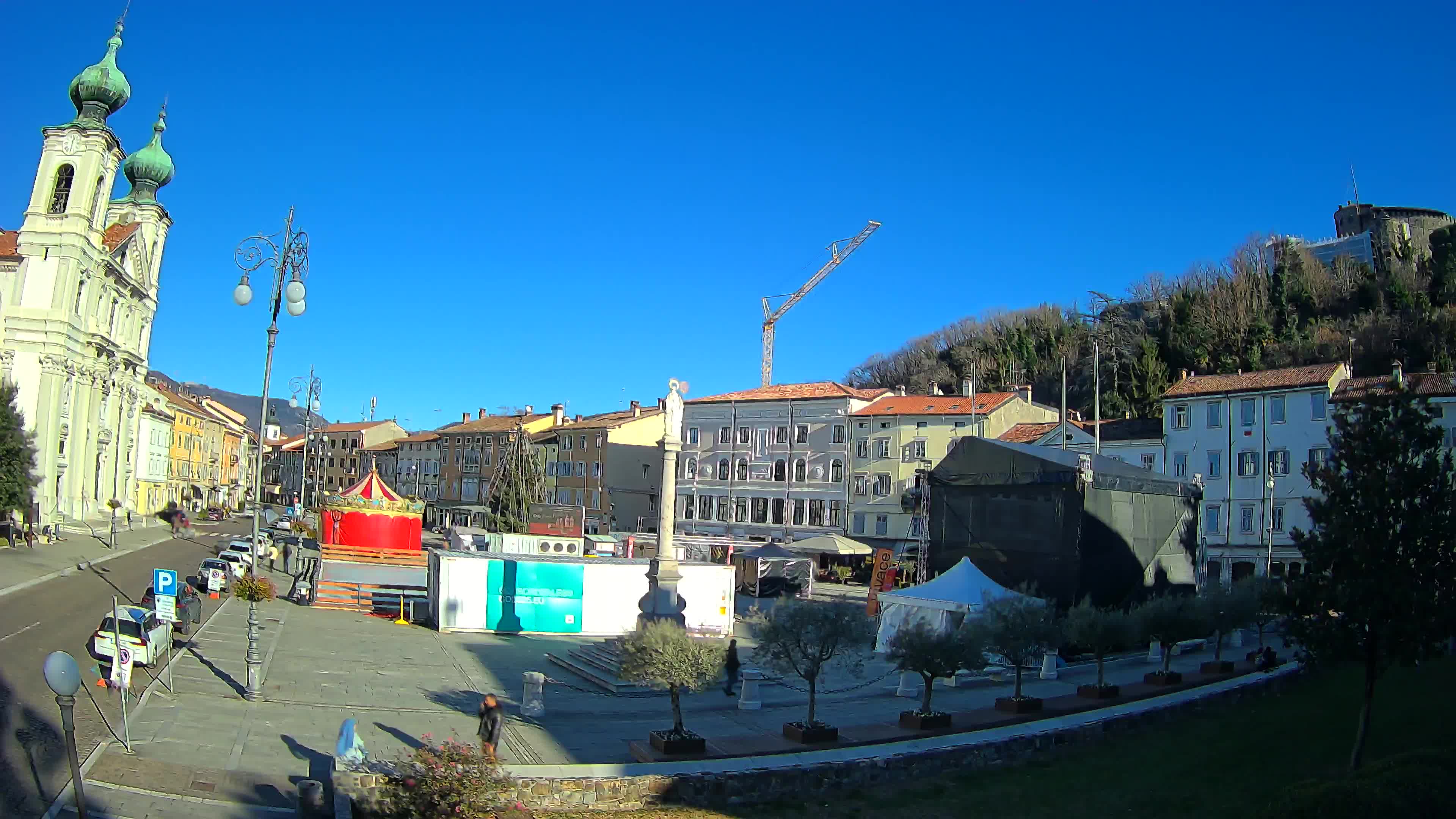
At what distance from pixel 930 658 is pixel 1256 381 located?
3913cm

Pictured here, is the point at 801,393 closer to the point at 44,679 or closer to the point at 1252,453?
the point at 1252,453

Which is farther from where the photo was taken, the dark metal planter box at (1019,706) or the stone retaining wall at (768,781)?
the dark metal planter box at (1019,706)

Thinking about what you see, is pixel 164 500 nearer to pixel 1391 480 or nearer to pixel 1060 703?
pixel 1060 703

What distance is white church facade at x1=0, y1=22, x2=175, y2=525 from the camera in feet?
157

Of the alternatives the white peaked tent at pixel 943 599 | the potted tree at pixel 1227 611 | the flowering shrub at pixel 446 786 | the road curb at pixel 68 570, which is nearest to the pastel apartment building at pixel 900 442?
the white peaked tent at pixel 943 599

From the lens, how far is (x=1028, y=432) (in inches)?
2247

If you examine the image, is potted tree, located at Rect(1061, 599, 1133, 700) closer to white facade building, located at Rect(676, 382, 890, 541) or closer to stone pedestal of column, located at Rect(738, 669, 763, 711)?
stone pedestal of column, located at Rect(738, 669, 763, 711)

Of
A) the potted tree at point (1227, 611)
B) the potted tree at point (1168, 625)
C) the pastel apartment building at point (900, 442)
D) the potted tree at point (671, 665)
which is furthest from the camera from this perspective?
the pastel apartment building at point (900, 442)

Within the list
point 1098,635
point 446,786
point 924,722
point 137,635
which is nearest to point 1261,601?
point 1098,635

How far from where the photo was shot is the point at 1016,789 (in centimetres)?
1343

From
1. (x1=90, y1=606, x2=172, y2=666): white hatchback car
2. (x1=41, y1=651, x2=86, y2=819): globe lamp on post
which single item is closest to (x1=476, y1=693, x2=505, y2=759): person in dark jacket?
(x1=41, y1=651, x2=86, y2=819): globe lamp on post

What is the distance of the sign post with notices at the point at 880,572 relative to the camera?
124 ft

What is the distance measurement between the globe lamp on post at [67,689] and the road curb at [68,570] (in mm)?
20965

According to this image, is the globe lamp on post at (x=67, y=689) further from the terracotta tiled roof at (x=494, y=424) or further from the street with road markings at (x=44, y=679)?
the terracotta tiled roof at (x=494, y=424)
